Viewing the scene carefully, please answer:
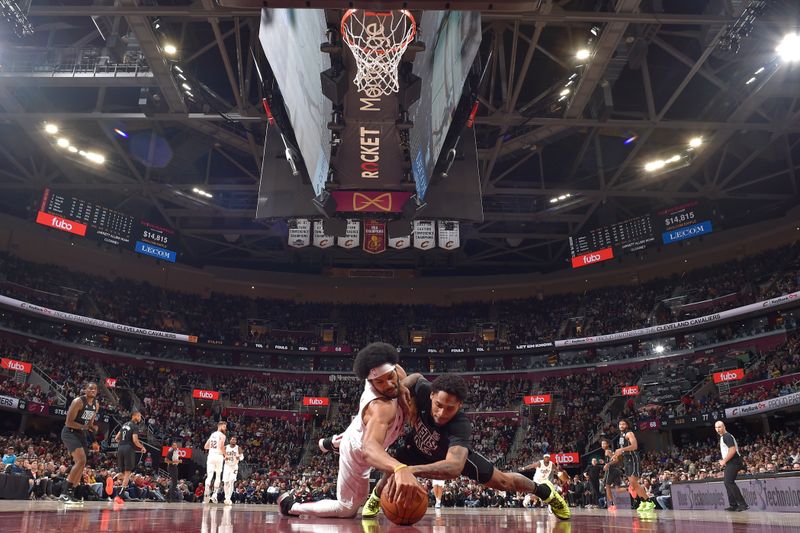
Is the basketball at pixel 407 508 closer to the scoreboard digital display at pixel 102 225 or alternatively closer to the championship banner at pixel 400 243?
the championship banner at pixel 400 243

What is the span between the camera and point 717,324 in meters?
30.3

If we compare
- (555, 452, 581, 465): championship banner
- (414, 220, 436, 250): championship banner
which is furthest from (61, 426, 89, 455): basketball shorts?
(555, 452, 581, 465): championship banner

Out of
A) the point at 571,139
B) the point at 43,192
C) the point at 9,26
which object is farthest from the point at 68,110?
the point at 571,139

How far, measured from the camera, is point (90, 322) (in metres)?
29.8

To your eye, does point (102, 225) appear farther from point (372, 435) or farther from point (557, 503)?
point (372, 435)

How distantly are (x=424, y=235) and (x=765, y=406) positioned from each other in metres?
15.7

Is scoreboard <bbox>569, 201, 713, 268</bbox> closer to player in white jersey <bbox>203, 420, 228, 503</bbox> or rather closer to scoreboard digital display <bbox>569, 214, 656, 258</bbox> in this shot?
scoreboard digital display <bbox>569, 214, 656, 258</bbox>

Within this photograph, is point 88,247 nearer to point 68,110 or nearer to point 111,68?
point 68,110

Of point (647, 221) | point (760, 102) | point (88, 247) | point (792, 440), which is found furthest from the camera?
point (88, 247)

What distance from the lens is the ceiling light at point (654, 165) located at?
80.2 ft

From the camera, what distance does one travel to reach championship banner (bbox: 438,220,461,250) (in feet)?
64.5

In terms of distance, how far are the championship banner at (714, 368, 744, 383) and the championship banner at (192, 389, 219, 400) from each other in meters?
26.2

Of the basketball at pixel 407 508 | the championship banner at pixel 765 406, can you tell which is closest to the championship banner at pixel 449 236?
the championship banner at pixel 765 406

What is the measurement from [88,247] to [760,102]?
33.9 meters
